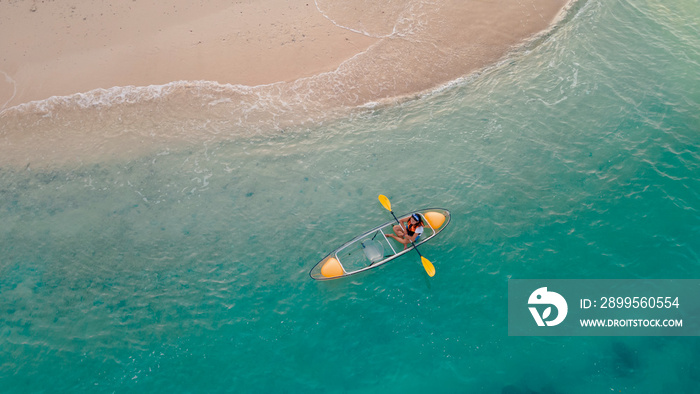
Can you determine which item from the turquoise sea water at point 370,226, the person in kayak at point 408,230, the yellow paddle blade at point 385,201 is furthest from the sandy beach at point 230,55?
the person in kayak at point 408,230

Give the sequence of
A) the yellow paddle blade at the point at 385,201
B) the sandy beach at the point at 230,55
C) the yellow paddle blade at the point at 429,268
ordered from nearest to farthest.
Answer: the yellow paddle blade at the point at 429,268 → the yellow paddle blade at the point at 385,201 → the sandy beach at the point at 230,55

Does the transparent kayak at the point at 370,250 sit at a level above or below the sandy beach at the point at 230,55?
below

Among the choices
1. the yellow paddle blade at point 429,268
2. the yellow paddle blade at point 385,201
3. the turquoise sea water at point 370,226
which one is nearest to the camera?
the turquoise sea water at point 370,226

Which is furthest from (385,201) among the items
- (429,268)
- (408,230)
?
(429,268)

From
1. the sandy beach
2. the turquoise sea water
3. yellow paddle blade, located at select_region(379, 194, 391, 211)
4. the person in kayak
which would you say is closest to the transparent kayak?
the person in kayak

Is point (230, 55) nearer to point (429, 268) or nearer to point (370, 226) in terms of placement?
point (370, 226)

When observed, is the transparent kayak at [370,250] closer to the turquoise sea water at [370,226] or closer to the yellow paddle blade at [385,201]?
the turquoise sea water at [370,226]

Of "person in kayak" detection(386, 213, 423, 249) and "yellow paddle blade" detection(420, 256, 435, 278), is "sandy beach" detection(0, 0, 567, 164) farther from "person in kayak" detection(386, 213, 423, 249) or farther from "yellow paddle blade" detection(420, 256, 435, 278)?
"yellow paddle blade" detection(420, 256, 435, 278)

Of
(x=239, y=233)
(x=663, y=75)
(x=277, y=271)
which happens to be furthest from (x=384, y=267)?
(x=663, y=75)
